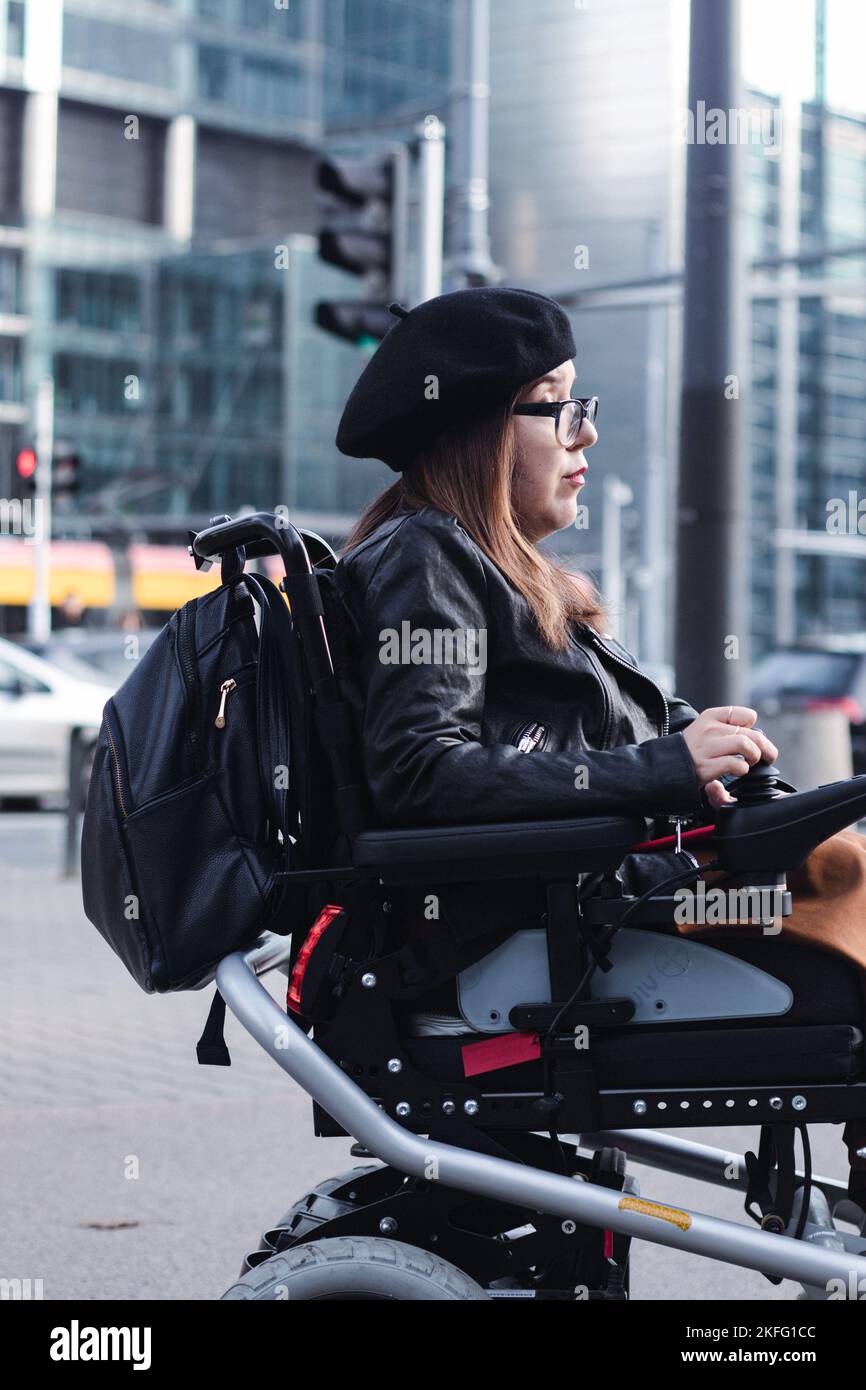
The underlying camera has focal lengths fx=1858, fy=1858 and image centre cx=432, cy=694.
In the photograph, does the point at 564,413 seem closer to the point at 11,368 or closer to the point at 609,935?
the point at 609,935

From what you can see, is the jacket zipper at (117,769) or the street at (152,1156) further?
the street at (152,1156)

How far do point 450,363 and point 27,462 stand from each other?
22.2m

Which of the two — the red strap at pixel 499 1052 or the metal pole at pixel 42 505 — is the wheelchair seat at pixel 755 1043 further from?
the metal pole at pixel 42 505

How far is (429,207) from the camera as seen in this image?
10.5 m

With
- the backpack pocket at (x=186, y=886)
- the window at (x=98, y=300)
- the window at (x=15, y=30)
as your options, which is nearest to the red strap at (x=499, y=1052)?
the backpack pocket at (x=186, y=886)

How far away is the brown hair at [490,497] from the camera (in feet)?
8.52

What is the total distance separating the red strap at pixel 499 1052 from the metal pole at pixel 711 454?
179 inches

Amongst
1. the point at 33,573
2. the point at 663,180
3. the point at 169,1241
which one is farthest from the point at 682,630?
the point at 663,180

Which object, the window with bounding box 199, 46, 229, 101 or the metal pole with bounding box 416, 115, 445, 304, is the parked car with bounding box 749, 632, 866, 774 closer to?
the metal pole with bounding box 416, 115, 445, 304

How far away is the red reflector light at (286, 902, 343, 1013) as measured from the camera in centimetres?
252

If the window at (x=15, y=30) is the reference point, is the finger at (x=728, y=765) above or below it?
below
